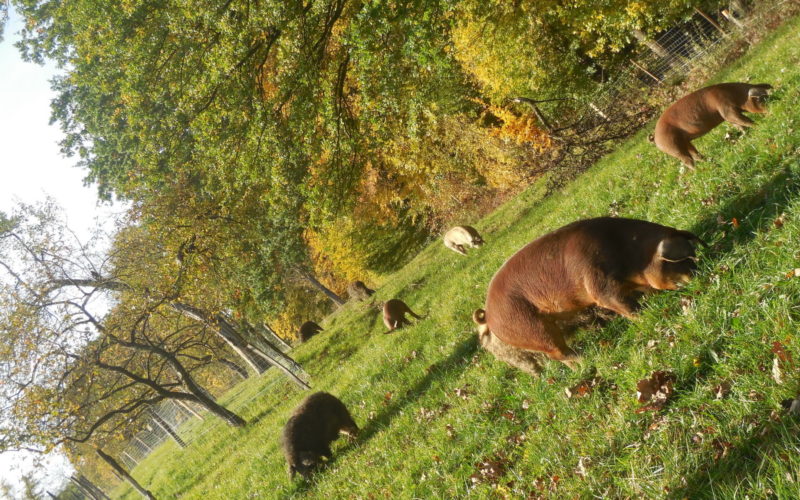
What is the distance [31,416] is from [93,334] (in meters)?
3.48

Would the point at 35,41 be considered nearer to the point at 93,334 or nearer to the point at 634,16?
the point at 93,334

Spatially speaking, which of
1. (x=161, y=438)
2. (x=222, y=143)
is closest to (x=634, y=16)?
(x=222, y=143)

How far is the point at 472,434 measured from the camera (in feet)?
17.8

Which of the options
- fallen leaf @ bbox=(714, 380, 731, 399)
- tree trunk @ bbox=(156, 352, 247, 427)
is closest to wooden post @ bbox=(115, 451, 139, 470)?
tree trunk @ bbox=(156, 352, 247, 427)

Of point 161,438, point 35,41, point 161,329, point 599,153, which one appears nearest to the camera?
point 599,153

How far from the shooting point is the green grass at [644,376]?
10.2 feet

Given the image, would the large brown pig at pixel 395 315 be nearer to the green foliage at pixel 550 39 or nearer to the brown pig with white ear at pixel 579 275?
the brown pig with white ear at pixel 579 275

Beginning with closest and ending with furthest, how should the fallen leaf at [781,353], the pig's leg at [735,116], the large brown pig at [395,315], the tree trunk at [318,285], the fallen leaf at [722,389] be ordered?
the fallen leaf at [781,353] < the fallen leaf at [722,389] < the pig's leg at [735,116] < the large brown pig at [395,315] < the tree trunk at [318,285]

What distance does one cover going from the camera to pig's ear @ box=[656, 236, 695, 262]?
431cm

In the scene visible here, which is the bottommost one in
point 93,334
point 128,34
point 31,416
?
point 31,416

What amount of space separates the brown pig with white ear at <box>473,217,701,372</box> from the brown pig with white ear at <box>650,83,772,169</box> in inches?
161

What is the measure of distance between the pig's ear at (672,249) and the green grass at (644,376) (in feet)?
1.19

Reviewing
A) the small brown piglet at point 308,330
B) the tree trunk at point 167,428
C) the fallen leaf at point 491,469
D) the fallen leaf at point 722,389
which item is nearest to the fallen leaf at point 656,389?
the fallen leaf at point 722,389

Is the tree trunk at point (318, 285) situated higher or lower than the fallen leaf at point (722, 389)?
higher
